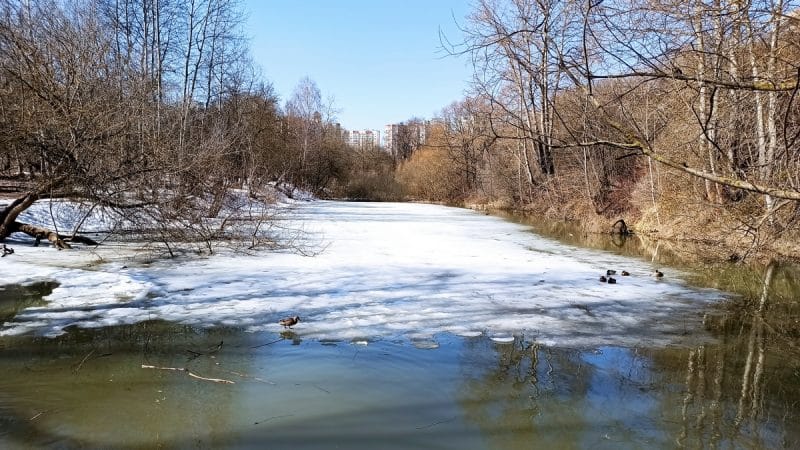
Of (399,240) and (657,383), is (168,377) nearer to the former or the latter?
(657,383)

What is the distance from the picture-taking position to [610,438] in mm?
3285

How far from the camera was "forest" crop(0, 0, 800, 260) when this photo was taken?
10.0ft

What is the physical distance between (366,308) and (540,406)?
2.87 metres

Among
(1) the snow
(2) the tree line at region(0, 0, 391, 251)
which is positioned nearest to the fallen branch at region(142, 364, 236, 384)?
(1) the snow

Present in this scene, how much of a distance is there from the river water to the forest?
128 centimetres

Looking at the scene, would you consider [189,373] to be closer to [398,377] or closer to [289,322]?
[289,322]

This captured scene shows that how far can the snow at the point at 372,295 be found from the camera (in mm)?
5473

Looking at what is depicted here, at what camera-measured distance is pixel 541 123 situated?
675 cm

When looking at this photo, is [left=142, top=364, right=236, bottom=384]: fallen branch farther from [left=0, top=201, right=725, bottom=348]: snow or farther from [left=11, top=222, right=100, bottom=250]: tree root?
[left=11, top=222, right=100, bottom=250]: tree root

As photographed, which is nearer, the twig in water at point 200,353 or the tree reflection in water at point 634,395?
the tree reflection in water at point 634,395

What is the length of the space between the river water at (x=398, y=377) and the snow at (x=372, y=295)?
5 cm

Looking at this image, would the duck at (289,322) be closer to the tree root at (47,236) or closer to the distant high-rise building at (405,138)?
the tree root at (47,236)

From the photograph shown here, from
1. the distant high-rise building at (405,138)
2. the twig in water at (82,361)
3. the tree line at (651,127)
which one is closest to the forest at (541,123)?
the tree line at (651,127)

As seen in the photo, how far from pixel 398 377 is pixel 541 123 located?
3.97 meters
